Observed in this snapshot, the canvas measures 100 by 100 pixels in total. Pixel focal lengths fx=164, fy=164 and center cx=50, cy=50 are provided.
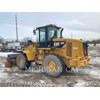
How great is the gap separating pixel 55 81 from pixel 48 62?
3.51 ft

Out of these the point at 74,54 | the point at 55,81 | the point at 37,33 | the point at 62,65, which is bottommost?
the point at 55,81

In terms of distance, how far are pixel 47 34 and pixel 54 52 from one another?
967mm

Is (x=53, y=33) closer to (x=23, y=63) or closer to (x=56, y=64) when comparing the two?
(x=56, y=64)

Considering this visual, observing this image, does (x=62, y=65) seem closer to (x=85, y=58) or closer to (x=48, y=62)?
(x=48, y=62)

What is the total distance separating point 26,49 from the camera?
8.66 meters

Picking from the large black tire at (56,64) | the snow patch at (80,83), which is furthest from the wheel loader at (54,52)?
the snow patch at (80,83)

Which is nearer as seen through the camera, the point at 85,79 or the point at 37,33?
the point at 85,79

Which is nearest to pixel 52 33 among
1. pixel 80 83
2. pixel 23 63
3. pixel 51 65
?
pixel 51 65

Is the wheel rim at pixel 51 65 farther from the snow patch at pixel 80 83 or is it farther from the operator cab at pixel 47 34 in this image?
the snow patch at pixel 80 83

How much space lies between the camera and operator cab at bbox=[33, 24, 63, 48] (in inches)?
303

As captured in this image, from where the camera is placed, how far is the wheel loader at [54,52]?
6.82 metres

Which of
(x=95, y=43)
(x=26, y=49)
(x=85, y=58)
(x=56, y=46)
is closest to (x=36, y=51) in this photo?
(x=26, y=49)

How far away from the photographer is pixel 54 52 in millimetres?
7344

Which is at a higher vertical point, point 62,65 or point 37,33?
point 37,33
